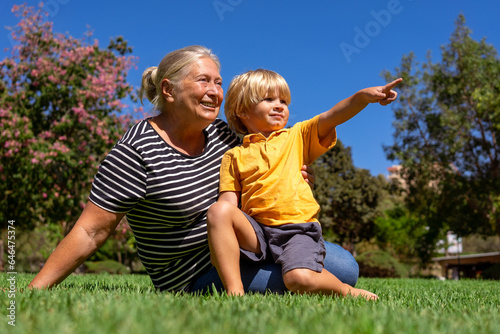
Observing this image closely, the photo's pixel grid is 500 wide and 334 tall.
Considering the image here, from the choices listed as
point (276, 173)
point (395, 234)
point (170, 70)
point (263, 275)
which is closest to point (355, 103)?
point (276, 173)

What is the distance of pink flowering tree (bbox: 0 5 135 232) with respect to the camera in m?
14.4

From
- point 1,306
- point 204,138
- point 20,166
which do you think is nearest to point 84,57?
point 20,166

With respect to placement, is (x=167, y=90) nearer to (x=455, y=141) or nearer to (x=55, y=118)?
Answer: (x=55, y=118)

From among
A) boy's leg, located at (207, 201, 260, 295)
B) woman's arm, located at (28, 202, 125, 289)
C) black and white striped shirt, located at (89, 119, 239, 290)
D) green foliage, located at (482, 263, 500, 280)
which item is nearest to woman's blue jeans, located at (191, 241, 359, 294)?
black and white striped shirt, located at (89, 119, 239, 290)

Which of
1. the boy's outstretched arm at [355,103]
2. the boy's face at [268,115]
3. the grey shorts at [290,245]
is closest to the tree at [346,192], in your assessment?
the boy's face at [268,115]

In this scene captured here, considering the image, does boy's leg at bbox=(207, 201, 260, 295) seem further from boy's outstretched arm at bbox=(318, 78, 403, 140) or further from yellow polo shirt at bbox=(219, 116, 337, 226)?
boy's outstretched arm at bbox=(318, 78, 403, 140)

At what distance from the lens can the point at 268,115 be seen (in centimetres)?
356

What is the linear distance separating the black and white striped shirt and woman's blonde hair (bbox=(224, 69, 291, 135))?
61 centimetres

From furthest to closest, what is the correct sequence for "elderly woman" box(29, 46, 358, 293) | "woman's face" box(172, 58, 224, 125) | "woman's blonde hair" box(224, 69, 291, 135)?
1. "woman's blonde hair" box(224, 69, 291, 135)
2. "woman's face" box(172, 58, 224, 125)
3. "elderly woman" box(29, 46, 358, 293)

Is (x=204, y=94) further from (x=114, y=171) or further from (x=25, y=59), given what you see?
(x=25, y=59)

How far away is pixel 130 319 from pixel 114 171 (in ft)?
6.01

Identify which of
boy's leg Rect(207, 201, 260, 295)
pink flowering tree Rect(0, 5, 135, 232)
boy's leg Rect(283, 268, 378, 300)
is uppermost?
pink flowering tree Rect(0, 5, 135, 232)

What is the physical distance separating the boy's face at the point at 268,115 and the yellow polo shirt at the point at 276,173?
111mm

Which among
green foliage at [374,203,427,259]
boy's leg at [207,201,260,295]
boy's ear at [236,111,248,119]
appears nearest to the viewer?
boy's leg at [207,201,260,295]
